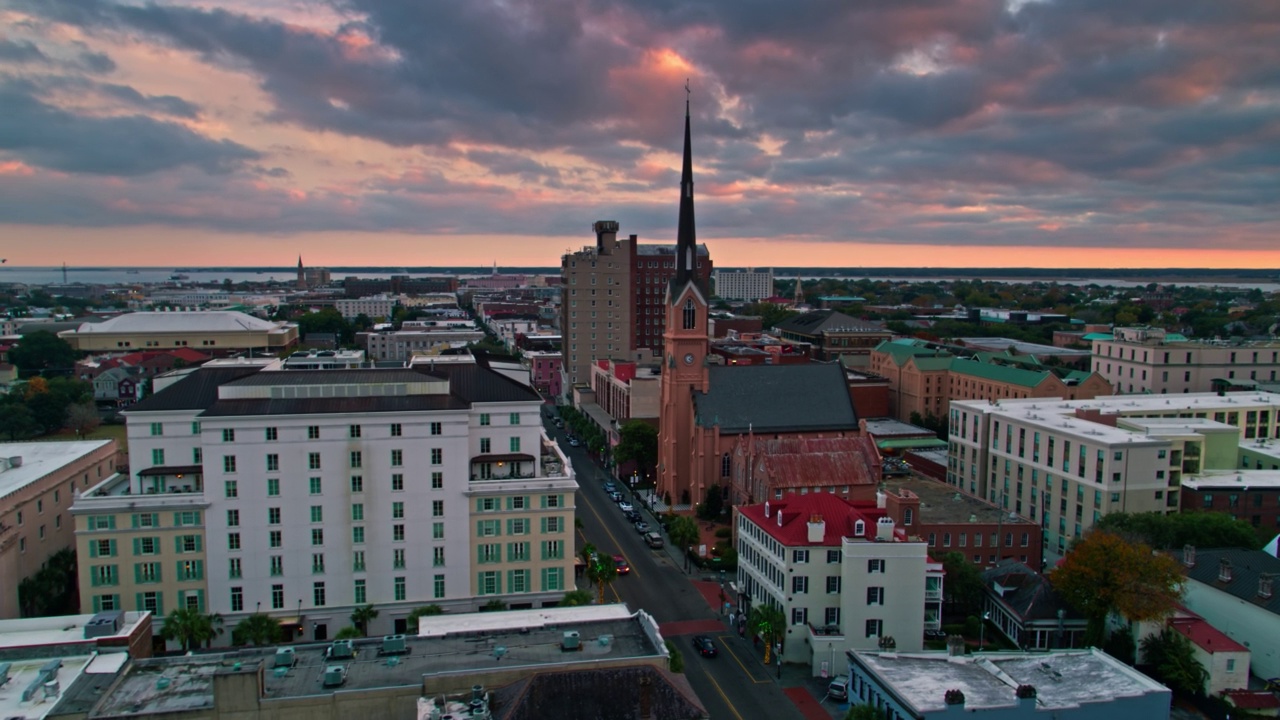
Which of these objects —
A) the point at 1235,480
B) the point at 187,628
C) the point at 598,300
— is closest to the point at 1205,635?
the point at 1235,480

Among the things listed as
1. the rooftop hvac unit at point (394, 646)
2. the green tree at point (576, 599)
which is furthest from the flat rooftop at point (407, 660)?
the green tree at point (576, 599)

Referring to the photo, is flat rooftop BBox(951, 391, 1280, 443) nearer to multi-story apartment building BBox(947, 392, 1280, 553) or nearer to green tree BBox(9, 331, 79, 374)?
multi-story apartment building BBox(947, 392, 1280, 553)

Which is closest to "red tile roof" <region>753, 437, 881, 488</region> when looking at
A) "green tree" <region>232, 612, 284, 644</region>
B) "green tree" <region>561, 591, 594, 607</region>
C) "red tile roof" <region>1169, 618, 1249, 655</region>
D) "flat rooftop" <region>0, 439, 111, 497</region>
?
"green tree" <region>561, 591, 594, 607</region>

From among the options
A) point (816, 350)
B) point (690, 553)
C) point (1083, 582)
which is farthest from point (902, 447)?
point (816, 350)

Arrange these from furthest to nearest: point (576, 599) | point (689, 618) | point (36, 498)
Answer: point (689, 618) < point (36, 498) < point (576, 599)

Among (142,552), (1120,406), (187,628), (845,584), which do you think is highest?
(1120,406)

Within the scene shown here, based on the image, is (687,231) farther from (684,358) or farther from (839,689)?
(839,689)
